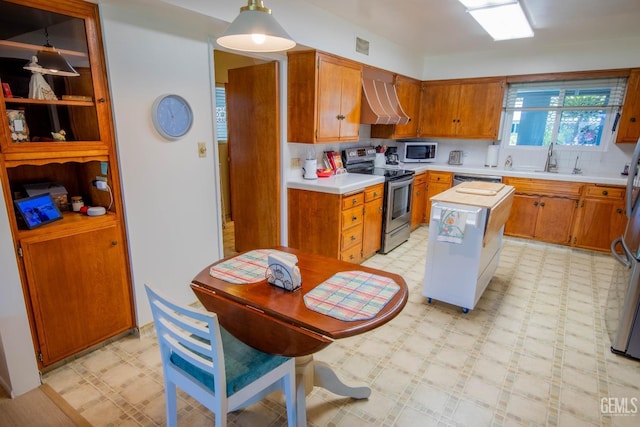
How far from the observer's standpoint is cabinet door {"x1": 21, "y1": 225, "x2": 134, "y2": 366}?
2.01 meters

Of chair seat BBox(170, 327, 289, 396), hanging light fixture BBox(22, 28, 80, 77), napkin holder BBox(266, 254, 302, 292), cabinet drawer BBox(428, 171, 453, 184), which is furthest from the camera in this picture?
cabinet drawer BBox(428, 171, 453, 184)

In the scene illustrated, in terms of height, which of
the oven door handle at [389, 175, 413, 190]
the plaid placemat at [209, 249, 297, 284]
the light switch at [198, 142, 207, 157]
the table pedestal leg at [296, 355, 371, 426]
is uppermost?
the light switch at [198, 142, 207, 157]

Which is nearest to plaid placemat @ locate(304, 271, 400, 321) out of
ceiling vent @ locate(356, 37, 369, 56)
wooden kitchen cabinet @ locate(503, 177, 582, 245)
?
ceiling vent @ locate(356, 37, 369, 56)

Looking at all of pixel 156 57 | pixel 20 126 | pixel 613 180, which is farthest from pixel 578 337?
pixel 20 126

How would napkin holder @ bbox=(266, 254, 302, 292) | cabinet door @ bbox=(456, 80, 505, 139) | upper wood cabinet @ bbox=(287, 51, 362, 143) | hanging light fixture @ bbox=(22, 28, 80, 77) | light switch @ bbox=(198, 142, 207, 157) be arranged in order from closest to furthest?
napkin holder @ bbox=(266, 254, 302, 292) → hanging light fixture @ bbox=(22, 28, 80, 77) → light switch @ bbox=(198, 142, 207, 157) → upper wood cabinet @ bbox=(287, 51, 362, 143) → cabinet door @ bbox=(456, 80, 505, 139)

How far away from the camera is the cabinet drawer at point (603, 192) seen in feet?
13.3

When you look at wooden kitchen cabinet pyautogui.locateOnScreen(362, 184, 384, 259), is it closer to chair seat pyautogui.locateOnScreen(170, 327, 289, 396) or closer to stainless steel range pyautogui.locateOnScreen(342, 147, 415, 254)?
stainless steel range pyautogui.locateOnScreen(342, 147, 415, 254)

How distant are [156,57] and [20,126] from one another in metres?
0.91

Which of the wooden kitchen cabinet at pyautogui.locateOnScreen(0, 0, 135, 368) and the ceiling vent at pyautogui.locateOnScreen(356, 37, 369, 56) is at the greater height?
the ceiling vent at pyautogui.locateOnScreen(356, 37, 369, 56)

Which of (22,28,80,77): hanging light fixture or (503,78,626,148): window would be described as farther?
(503,78,626,148): window

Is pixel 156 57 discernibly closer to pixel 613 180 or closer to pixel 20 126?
pixel 20 126

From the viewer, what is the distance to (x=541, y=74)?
4637 mm

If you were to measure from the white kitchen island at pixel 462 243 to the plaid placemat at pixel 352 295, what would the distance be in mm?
1215

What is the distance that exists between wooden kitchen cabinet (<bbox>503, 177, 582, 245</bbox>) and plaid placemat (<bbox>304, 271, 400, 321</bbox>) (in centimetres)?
382
